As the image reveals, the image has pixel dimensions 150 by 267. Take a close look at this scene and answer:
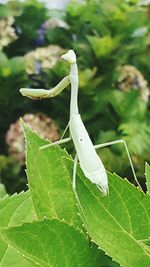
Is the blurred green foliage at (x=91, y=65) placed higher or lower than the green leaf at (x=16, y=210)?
lower

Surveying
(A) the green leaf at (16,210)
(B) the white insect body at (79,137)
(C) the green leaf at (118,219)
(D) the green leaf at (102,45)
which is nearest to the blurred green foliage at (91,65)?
(D) the green leaf at (102,45)

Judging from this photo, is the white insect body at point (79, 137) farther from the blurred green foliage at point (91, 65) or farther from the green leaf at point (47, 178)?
the blurred green foliage at point (91, 65)

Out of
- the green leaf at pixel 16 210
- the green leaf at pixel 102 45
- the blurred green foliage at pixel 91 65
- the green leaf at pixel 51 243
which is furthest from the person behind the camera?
the green leaf at pixel 102 45

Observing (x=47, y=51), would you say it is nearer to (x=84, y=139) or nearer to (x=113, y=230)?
→ (x=84, y=139)

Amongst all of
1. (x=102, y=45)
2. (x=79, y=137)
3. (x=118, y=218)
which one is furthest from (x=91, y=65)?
(x=118, y=218)

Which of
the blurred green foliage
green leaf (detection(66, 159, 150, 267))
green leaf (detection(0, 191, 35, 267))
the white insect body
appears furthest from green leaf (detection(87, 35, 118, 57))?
green leaf (detection(66, 159, 150, 267))

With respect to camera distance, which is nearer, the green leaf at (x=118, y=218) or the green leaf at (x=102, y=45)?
the green leaf at (x=118, y=218)

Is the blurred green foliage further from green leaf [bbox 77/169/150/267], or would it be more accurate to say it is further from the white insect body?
green leaf [bbox 77/169/150/267]
